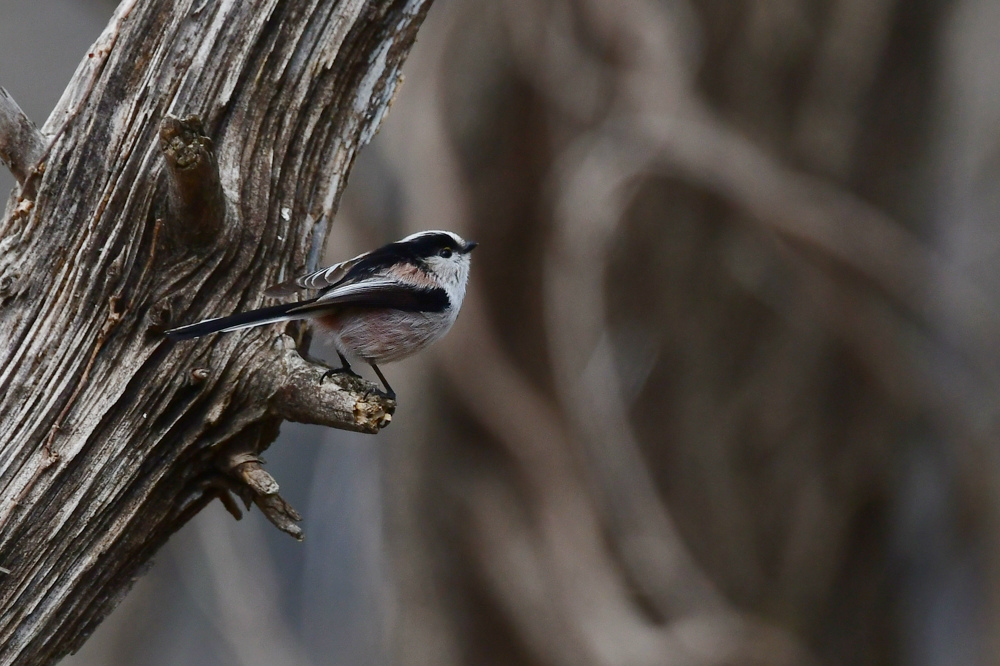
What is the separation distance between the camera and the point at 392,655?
605cm

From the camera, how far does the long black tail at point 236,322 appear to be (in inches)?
88.3

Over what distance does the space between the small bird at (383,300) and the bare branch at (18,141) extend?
0.66 metres

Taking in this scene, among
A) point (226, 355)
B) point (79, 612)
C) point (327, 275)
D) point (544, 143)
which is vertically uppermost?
point (544, 143)

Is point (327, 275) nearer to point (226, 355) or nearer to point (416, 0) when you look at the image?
point (226, 355)

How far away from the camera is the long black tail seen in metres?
2.24

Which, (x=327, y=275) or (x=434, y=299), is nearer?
(x=327, y=275)

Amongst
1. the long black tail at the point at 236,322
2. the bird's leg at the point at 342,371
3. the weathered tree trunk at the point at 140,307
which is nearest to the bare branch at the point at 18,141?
the weathered tree trunk at the point at 140,307

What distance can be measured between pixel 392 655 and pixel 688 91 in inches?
148

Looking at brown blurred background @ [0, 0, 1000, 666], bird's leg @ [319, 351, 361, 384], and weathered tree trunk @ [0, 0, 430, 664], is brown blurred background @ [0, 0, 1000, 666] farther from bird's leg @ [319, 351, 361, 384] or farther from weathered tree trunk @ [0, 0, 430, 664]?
weathered tree trunk @ [0, 0, 430, 664]

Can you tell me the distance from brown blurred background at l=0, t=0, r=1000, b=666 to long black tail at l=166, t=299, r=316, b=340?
2.66 meters

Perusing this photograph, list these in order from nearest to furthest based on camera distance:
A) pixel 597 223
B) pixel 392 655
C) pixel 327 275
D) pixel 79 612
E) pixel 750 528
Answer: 1. pixel 79 612
2. pixel 327 275
3. pixel 597 223
4. pixel 750 528
5. pixel 392 655

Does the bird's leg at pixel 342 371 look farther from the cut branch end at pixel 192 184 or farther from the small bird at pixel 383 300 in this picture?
the cut branch end at pixel 192 184

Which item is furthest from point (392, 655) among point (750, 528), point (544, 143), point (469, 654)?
point (544, 143)

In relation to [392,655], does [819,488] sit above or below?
above
